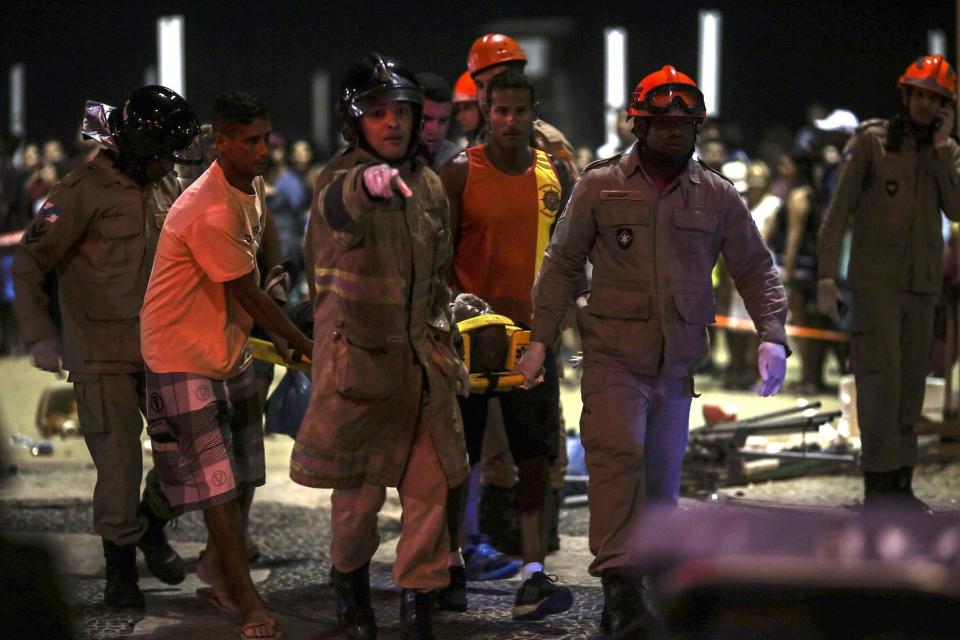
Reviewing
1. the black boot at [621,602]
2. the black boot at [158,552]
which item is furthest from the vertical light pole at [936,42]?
the black boot at [621,602]

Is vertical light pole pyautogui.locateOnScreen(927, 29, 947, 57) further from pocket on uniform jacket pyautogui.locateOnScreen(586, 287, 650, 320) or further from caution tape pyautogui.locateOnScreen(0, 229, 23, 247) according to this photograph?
pocket on uniform jacket pyautogui.locateOnScreen(586, 287, 650, 320)

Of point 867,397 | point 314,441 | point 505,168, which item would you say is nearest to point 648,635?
point 314,441

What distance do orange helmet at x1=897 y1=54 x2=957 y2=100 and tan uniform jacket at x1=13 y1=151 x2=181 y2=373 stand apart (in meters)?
3.74

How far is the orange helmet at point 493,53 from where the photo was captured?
7.45 m

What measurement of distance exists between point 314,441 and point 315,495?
11.9 feet

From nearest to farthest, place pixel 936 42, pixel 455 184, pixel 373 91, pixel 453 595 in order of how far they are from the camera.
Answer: pixel 373 91 < pixel 453 595 < pixel 455 184 < pixel 936 42

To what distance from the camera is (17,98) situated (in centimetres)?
2806

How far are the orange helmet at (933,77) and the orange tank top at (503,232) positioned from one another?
7.08 feet

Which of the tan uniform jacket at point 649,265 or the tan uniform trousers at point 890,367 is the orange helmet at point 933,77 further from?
the tan uniform jacket at point 649,265

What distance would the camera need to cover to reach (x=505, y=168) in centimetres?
676

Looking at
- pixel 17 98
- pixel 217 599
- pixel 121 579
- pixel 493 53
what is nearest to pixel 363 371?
pixel 217 599

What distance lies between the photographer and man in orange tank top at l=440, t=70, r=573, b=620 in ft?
21.5

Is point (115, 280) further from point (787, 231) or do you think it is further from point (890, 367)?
point (787, 231)

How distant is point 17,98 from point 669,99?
24.1 meters
